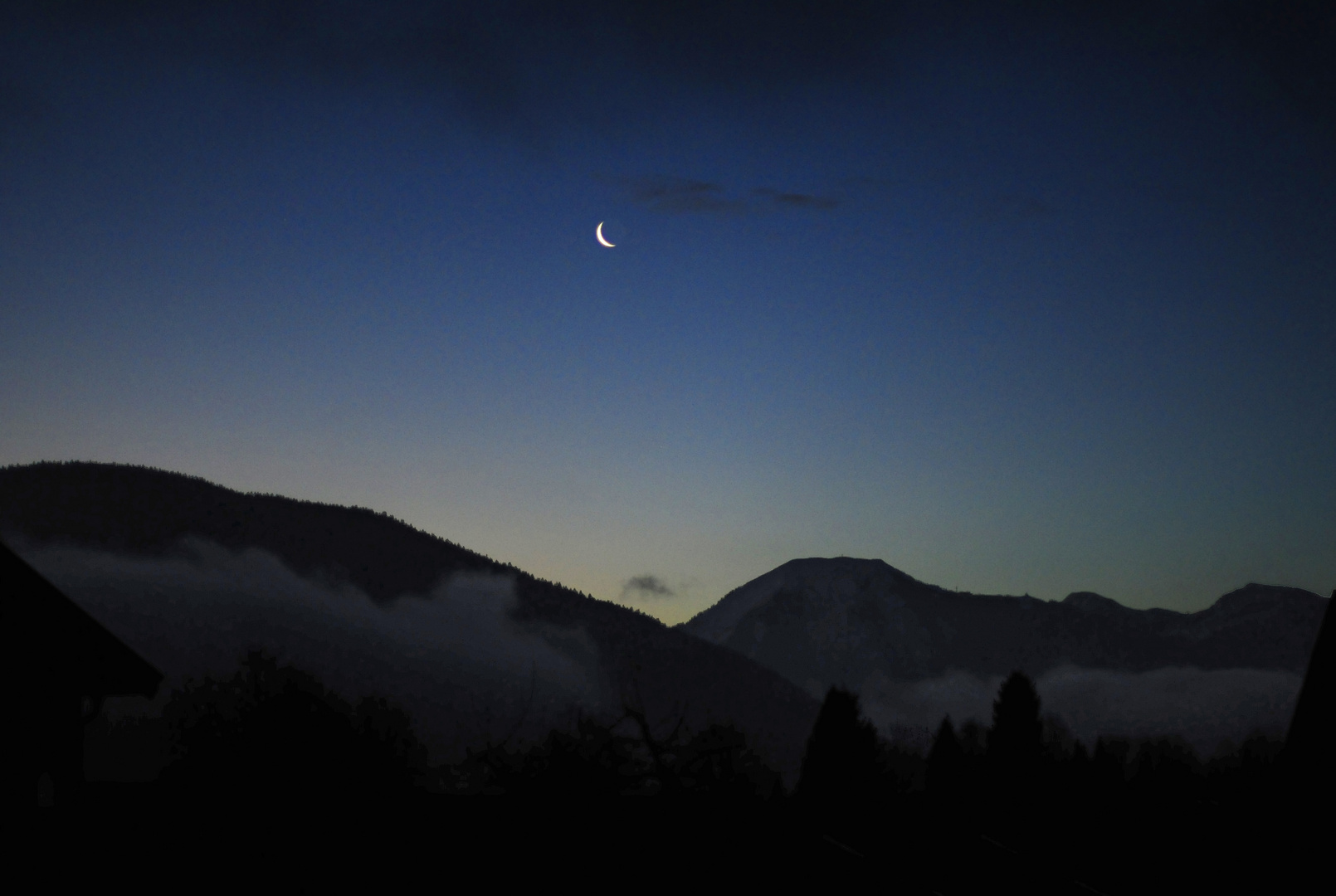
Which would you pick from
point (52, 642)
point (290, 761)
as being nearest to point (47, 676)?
point (52, 642)

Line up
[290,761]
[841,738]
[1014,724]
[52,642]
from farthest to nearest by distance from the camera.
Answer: [1014,724] < [841,738] < [290,761] < [52,642]

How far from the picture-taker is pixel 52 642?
Result: 8031mm

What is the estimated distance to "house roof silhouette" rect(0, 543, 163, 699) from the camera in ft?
25.8

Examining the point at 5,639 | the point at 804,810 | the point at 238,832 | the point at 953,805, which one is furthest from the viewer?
the point at 953,805

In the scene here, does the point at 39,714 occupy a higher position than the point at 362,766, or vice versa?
the point at 39,714

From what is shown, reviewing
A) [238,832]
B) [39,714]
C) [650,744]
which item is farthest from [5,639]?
[650,744]

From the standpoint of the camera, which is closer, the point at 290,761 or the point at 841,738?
the point at 290,761

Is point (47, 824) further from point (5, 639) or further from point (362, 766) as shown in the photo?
point (362, 766)

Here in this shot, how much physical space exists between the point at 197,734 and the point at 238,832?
32.4ft

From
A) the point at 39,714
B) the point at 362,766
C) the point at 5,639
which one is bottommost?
the point at 362,766

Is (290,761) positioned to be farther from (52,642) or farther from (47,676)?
(52,642)

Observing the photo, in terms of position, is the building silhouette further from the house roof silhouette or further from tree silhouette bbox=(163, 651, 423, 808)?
tree silhouette bbox=(163, 651, 423, 808)

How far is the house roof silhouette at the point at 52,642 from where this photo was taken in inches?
310

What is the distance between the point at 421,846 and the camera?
9.78 meters
